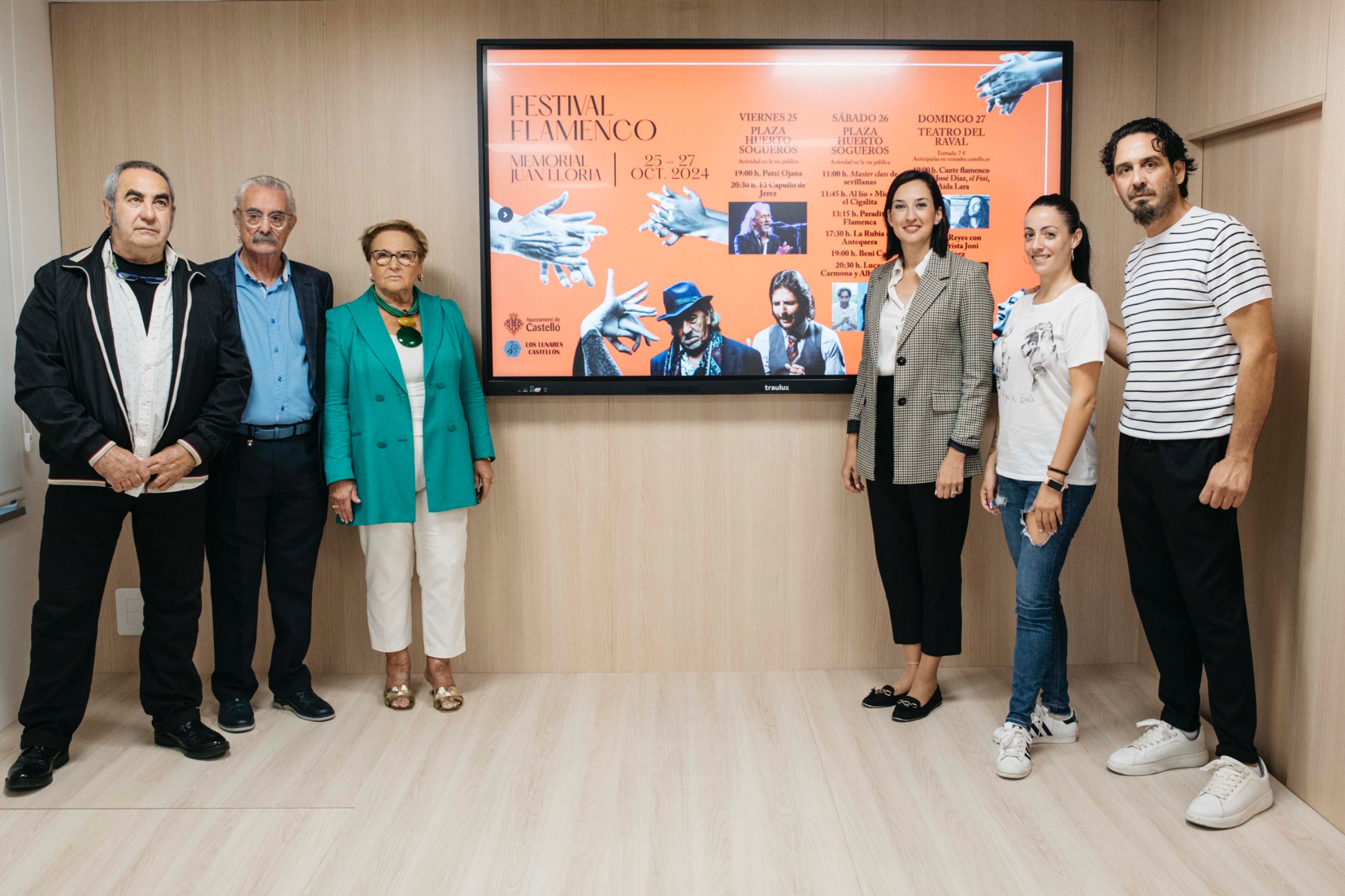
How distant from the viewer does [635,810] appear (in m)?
2.35

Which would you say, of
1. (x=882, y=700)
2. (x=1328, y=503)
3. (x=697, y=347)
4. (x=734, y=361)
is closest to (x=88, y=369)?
(x=697, y=347)

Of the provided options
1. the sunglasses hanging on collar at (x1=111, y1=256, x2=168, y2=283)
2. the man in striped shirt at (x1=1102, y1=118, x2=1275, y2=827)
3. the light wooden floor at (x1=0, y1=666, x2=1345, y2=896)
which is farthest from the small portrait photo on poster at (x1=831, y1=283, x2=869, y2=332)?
the sunglasses hanging on collar at (x1=111, y1=256, x2=168, y2=283)

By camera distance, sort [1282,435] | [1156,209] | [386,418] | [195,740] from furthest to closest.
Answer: [386,418], [195,740], [1282,435], [1156,209]

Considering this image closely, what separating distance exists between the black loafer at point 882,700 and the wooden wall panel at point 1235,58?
2.04 meters

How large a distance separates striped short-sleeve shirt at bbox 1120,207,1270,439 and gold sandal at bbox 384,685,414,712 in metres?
2.35

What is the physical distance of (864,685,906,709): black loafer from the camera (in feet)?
9.75

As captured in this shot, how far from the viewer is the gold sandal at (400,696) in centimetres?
299

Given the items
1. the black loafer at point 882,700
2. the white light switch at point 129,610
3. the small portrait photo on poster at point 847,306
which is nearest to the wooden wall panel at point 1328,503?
the black loafer at point 882,700

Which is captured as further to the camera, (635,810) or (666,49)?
(666,49)

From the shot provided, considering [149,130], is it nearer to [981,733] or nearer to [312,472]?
[312,472]

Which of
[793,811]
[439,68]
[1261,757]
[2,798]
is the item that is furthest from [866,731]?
[439,68]

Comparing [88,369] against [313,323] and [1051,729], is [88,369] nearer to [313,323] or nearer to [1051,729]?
[313,323]

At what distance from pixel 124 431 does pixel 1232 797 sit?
300 cm

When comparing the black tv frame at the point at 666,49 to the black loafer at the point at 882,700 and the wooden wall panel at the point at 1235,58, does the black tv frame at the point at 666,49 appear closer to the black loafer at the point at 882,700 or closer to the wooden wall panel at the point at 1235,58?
the wooden wall panel at the point at 1235,58
